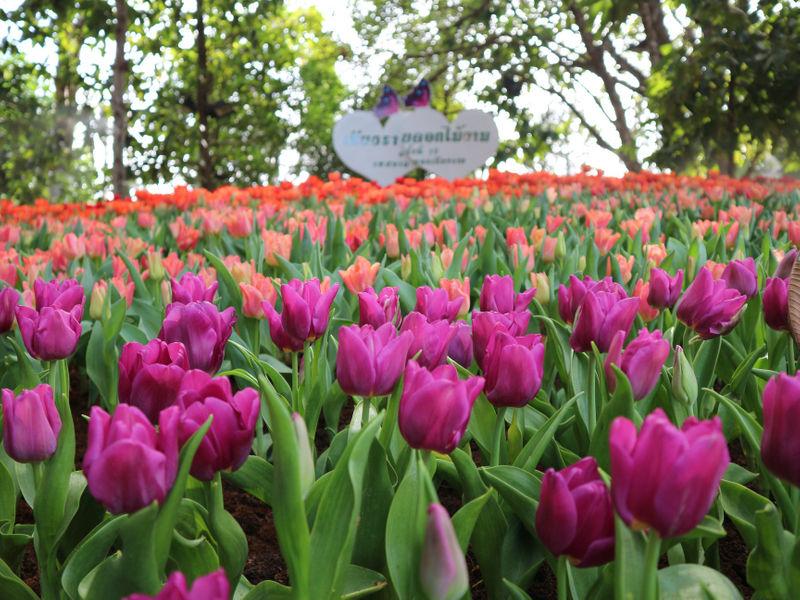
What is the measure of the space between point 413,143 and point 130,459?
9.09 metres

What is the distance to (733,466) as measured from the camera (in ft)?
3.59

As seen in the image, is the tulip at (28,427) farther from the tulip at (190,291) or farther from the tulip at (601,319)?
the tulip at (601,319)

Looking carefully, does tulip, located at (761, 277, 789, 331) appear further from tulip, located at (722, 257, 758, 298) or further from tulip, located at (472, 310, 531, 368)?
tulip, located at (472, 310, 531, 368)

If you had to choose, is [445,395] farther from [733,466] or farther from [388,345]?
[733,466]

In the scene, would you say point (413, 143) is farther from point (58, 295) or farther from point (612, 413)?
point (612, 413)

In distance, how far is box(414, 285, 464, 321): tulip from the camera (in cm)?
117

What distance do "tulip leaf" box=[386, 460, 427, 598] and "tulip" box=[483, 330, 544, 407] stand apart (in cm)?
22

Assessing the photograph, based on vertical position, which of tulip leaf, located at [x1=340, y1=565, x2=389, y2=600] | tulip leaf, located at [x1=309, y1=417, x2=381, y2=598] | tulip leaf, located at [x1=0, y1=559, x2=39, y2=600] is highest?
tulip leaf, located at [x1=309, y1=417, x2=381, y2=598]

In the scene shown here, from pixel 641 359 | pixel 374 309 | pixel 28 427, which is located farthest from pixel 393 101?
pixel 28 427

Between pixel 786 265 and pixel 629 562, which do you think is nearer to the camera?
pixel 629 562

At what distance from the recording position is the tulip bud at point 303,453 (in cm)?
68

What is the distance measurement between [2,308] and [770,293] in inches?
48.4

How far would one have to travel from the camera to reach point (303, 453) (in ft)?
2.33

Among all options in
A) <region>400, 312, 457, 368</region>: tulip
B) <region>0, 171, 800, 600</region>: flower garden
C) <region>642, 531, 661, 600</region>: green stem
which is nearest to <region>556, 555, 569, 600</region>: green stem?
<region>0, 171, 800, 600</region>: flower garden
